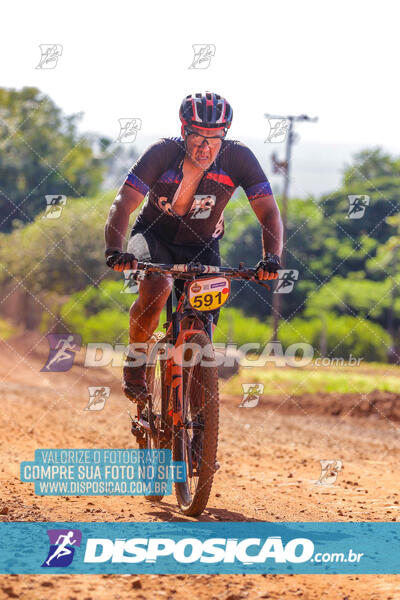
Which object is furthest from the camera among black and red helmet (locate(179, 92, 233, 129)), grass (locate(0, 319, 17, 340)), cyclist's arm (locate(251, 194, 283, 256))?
grass (locate(0, 319, 17, 340))

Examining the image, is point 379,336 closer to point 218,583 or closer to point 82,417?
point 82,417

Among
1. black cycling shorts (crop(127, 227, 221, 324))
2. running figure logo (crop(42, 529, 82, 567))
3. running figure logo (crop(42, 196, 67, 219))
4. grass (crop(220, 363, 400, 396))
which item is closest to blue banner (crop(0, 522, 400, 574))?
running figure logo (crop(42, 529, 82, 567))

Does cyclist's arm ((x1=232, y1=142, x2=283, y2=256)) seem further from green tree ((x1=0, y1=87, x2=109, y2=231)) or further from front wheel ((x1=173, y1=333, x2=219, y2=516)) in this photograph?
green tree ((x1=0, y1=87, x2=109, y2=231))

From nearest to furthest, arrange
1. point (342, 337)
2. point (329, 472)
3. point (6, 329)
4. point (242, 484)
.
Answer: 1. point (242, 484)
2. point (329, 472)
3. point (342, 337)
4. point (6, 329)

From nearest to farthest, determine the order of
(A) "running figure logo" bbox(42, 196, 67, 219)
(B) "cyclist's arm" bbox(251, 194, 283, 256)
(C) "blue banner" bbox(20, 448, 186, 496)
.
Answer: (B) "cyclist's arm" bbox(251, 194, 283, 256)
(C) "blue banner" bbox(20, 448, 186, 496)
(A) "running figure logo" bbox(42, 196, 67, 219)

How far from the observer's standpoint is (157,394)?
19.9ft

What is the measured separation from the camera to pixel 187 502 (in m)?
5.62

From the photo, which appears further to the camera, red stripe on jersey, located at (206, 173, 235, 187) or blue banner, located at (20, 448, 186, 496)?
blue banner, located at (20, 448, 186, 496)

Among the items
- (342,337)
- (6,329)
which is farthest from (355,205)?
(6,329)

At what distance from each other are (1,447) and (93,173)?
4485 centimetres

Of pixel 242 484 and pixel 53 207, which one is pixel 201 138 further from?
pixel 53 207

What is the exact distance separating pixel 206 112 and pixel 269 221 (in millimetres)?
881

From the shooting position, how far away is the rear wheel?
582cm

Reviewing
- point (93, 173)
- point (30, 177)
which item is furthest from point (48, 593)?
point (93, 173)
